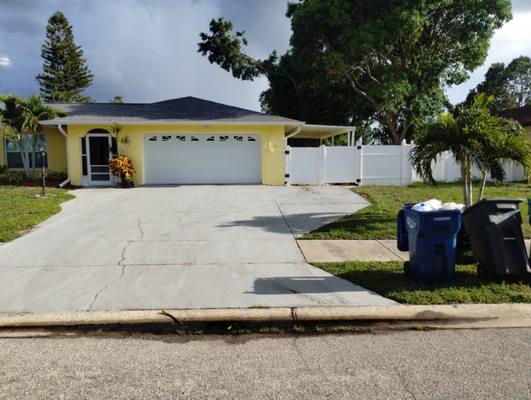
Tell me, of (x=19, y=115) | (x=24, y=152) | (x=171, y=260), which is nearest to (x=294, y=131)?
(x=19, y=115)

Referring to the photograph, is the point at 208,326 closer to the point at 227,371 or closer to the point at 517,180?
the point at 227,371

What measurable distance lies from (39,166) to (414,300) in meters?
19.7

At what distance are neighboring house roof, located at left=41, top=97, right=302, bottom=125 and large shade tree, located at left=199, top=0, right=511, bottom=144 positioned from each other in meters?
5.52

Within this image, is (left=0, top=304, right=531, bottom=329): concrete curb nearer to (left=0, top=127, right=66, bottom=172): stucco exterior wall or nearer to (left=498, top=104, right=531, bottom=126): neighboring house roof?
(left=0, top=127, right=66, bottom=172): stucco exterior wall

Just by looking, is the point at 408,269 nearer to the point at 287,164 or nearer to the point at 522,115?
the point at 287,164

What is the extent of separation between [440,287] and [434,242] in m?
0.58

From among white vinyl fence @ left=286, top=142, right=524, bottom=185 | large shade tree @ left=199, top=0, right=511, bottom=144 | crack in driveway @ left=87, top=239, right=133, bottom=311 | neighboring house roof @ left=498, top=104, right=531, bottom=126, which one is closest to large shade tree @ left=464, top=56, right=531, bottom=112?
neighboring house roof @ left=498, top=104, right=531, bottom=126

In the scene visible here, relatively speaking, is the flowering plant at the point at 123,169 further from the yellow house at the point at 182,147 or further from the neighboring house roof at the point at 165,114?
the neighboring house roof at the point at 165,114

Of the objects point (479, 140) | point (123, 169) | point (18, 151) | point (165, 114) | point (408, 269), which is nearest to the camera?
point (408, 269)

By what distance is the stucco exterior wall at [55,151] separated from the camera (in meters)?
20.2

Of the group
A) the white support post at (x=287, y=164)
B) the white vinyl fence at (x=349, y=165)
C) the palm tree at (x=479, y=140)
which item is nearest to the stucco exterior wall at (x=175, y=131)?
the white support post at (x=287, y=164)

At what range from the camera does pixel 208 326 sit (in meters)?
4.75

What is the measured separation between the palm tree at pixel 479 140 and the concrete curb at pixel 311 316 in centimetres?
395

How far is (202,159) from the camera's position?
728 inches
